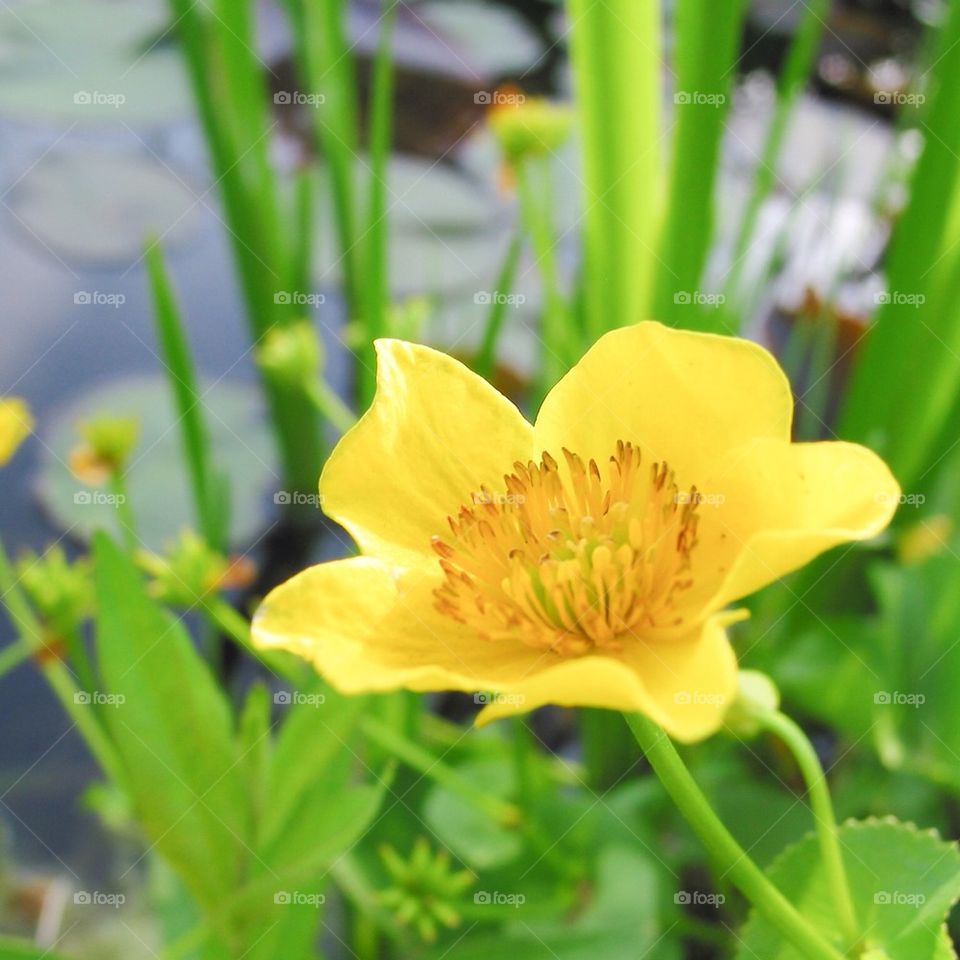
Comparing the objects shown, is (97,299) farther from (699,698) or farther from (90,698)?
(699,698)

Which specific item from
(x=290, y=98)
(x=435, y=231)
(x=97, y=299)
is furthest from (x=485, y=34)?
(x=97, y=299)

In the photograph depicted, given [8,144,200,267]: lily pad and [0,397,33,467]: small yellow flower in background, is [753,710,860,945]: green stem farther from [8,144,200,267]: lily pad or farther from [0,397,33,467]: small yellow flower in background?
[8,144,200,267]: lily pad

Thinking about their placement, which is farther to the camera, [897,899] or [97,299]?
[97,299]

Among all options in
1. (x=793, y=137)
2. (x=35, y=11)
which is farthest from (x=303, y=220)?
(x=35, y=11)

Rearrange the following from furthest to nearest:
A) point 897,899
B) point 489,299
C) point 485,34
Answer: point 485,34 → point 489,299 → point 897,899

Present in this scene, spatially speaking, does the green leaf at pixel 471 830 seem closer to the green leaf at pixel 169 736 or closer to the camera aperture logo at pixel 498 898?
the camera aperture logo at pixel 498 898

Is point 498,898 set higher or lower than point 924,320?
lower
